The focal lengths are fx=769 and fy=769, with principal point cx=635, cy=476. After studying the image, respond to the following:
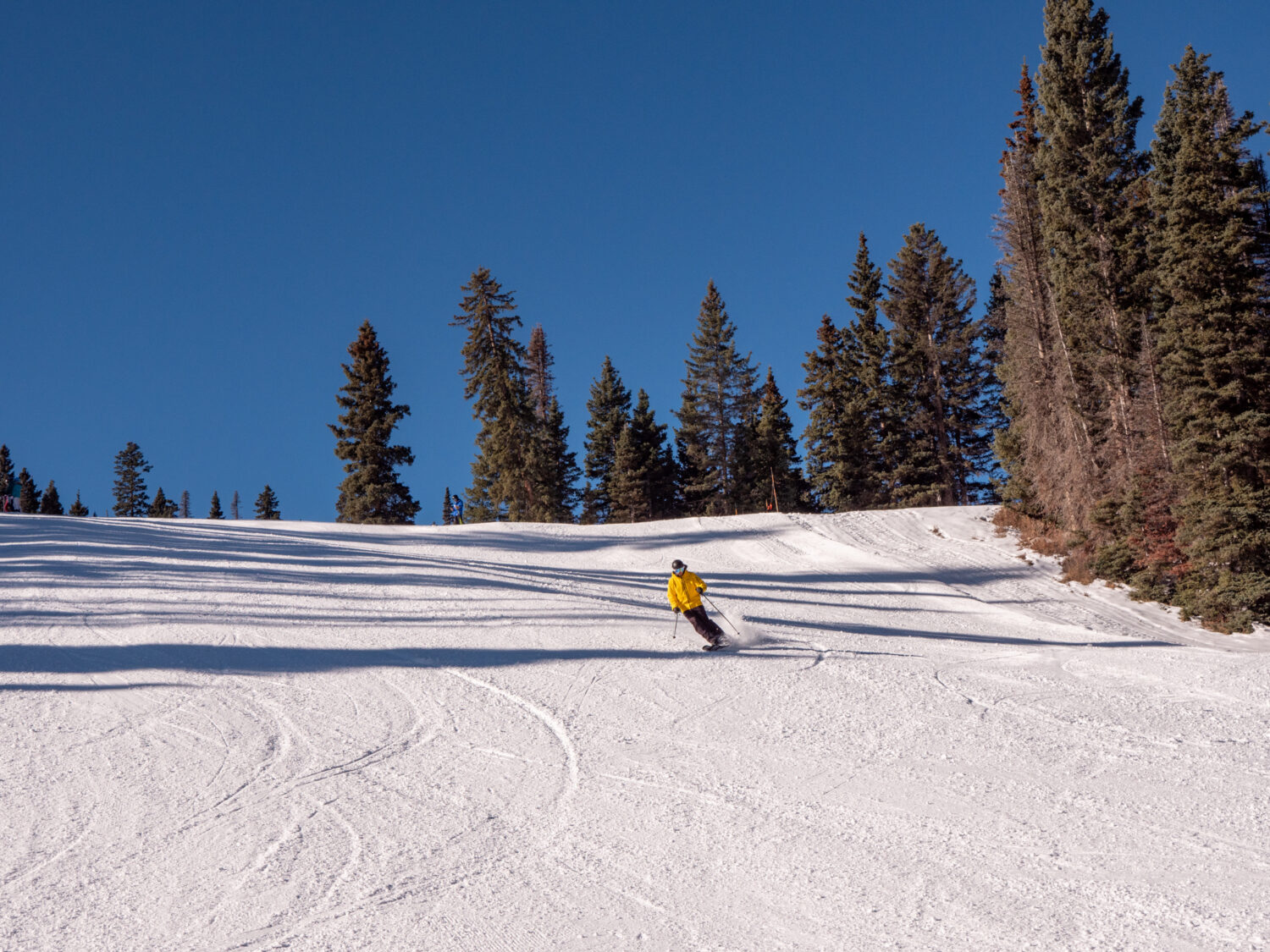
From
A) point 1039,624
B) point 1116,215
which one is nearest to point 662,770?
point 1039,624

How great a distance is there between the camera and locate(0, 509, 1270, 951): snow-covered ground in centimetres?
472

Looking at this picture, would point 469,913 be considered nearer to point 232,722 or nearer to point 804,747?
point 804,747

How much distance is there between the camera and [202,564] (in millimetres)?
17406

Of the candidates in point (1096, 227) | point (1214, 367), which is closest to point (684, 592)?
point (1214, 367)

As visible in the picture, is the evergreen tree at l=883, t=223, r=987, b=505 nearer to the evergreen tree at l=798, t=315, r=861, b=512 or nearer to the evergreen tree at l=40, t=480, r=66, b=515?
the evergreen tree at l=798, t=315, r=861, b=512

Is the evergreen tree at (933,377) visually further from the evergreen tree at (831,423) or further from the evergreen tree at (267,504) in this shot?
the evergreen tree at (267,504)

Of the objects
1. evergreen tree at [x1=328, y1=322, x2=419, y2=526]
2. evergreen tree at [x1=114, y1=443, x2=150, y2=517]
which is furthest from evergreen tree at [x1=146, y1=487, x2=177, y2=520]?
evergreen tree at [x1=328, y1=322, x2=419, y2=526]

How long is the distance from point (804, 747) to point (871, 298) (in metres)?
38.9

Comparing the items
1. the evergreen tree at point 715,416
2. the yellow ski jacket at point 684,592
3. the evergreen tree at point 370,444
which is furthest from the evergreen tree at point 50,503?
the yellow ski jacket at point 684,592

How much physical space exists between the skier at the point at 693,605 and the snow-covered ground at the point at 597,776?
0.35 metres

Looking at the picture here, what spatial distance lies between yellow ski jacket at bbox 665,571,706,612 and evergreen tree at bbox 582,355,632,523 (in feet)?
117

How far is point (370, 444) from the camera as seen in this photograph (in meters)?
39.0

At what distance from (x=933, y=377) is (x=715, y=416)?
12201mm

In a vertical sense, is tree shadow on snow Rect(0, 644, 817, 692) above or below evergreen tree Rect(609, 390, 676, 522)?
below
